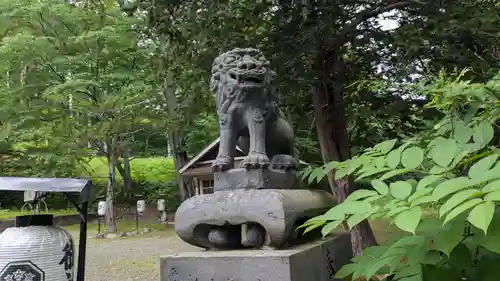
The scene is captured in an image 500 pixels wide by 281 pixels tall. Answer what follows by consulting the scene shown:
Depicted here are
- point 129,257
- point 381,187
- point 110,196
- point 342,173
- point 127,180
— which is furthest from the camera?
point 127,180

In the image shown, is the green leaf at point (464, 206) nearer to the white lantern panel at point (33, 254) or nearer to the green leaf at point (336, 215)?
the green leaf at point (336, 215)

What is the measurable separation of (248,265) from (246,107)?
98 centimetres

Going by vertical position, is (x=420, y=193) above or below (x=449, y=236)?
above

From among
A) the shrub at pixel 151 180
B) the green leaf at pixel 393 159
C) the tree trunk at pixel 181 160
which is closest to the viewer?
the green leaf at pixel 393 159

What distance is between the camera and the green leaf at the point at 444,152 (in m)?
1.33

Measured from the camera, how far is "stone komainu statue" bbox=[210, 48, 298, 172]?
2713mm

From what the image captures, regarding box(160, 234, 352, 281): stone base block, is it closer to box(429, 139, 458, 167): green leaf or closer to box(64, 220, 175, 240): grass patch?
box(429, 139, 458, 167): green leaf

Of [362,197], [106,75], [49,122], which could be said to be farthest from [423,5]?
[49,122]

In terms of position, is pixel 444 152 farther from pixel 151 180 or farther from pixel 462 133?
pixel 151 180

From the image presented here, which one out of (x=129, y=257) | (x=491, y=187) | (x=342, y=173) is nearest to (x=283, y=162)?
(x=342, y=173)

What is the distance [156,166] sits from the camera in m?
21.2

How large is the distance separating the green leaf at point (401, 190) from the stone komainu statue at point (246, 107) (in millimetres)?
1367

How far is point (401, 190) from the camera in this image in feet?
4.15

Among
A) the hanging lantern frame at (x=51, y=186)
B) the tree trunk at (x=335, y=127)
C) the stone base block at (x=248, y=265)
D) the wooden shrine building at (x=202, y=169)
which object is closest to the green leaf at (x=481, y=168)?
the stone base block at (x=248, y=265)
